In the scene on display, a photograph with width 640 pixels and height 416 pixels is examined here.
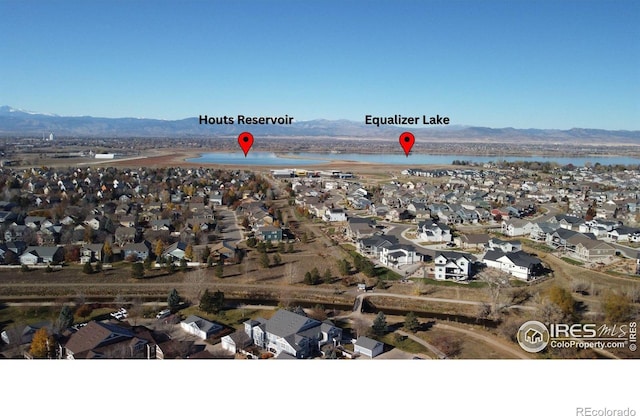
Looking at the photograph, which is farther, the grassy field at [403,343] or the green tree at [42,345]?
the grassy field at [403,343]

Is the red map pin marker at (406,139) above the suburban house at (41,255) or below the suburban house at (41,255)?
above

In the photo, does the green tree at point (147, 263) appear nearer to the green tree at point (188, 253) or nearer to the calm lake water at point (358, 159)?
the green tree at point (188, 253)

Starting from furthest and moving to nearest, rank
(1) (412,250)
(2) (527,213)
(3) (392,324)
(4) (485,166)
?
(4) (485,166), (2) (527,213), (1) (412,250), (3) (392,324)

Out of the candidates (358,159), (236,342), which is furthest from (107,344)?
(358,159)

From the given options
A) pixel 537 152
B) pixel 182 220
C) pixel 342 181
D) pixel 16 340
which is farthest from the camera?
pixel 537 152

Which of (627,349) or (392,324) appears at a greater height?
(627,349)

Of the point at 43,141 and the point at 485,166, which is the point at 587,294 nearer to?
the point at 485,166

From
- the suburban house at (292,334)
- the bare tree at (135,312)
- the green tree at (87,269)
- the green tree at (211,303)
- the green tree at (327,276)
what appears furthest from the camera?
the green tree at (87,269)

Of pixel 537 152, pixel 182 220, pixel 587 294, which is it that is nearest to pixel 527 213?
pixel 587 294

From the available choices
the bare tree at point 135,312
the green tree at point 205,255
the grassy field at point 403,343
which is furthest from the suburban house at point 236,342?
the green tree at point 205,255
